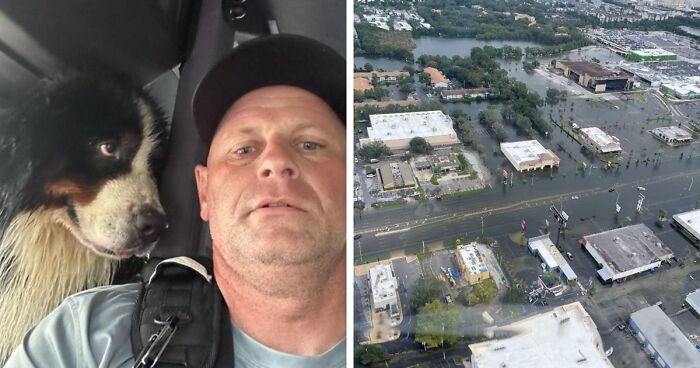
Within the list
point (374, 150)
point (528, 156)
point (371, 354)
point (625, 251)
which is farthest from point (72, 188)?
point (528, 156)

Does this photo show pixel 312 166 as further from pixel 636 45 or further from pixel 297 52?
pixel 636 45

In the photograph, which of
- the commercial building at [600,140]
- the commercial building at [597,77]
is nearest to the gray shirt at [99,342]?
the commercial building at [600,140]

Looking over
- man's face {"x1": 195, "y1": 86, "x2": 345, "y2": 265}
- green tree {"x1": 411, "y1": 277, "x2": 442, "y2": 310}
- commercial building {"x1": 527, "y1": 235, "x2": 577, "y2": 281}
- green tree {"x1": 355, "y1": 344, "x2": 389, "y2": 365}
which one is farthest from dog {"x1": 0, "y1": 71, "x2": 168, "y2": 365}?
Result: commercial building {"x1": 527, "y1": 235, "x2": 577, "y2": 281}

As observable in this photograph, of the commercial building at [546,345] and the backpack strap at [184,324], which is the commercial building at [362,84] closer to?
the commercial building at [546,345]

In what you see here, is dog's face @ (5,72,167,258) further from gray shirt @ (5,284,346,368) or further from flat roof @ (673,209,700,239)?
flat roof @ (673,209,700,239)

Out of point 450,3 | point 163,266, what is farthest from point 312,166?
point 450,3

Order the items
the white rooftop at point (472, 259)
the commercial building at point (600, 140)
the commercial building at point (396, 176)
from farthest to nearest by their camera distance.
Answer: the commercial building at point (600, 140), the commercial building at point (396, 176), the white rooftop at point (472, 259)

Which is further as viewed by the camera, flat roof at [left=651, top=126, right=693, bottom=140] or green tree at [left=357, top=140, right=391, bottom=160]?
flat roof at [left=651, top=126, right=693, bottom=140]
